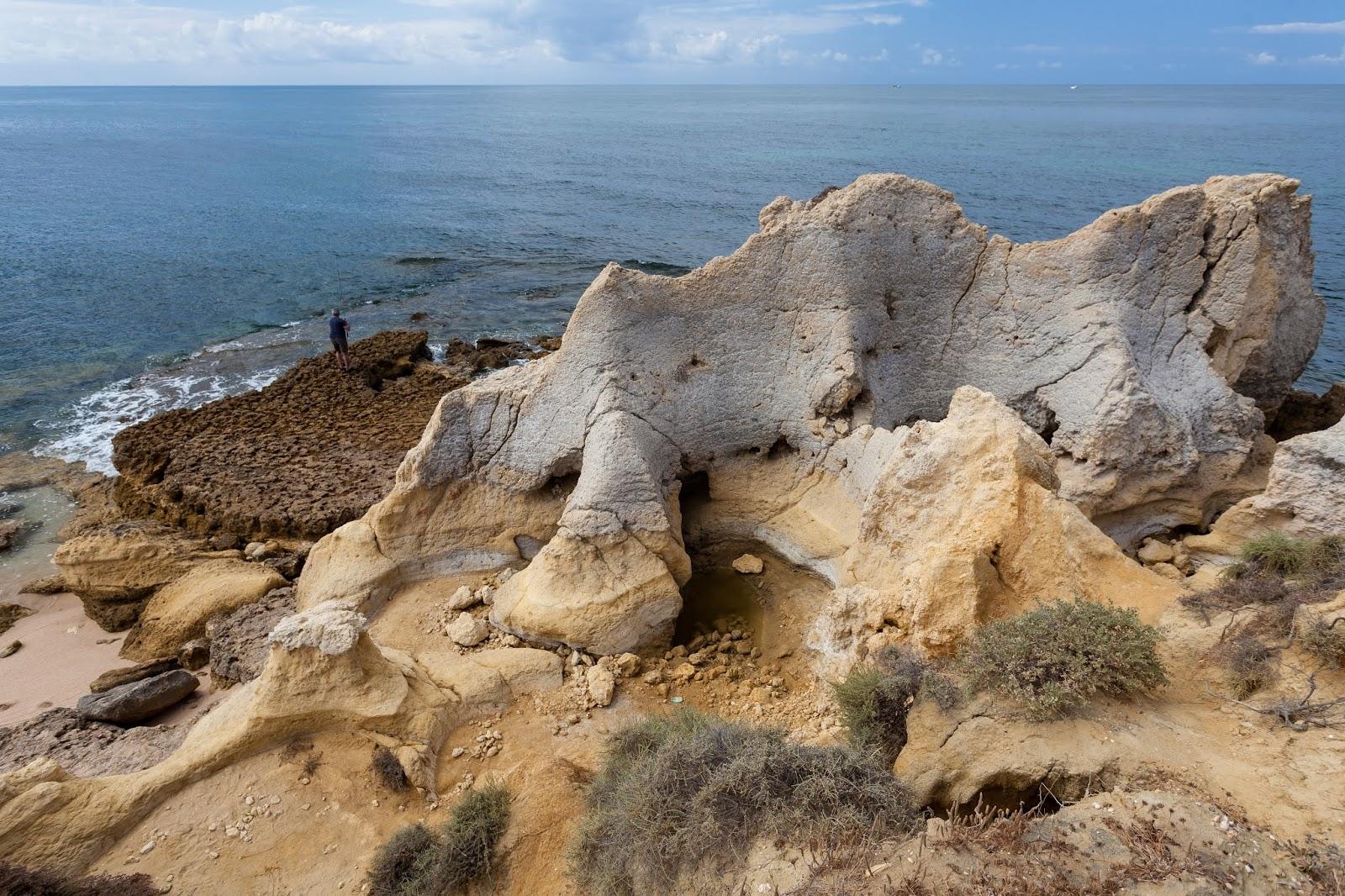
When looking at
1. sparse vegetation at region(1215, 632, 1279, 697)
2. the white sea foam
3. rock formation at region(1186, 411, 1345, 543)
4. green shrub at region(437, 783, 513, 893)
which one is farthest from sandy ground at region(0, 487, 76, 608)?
rock formation at region(1186, 411, 1345, 543)

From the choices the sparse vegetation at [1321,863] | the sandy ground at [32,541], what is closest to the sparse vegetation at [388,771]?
the sparse vegetation at [1321,863]

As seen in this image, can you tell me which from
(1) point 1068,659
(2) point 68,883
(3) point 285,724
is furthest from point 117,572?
(1) point 1068,659

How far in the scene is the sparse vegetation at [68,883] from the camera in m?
5.09

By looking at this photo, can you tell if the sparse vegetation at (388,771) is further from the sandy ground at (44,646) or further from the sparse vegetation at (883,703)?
the sandy ground at (44,646)

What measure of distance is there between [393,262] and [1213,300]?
29217 millimetres

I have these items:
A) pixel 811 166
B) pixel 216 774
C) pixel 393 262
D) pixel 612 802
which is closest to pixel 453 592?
pixel 216 774

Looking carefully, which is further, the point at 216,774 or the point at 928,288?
the point at 928,288

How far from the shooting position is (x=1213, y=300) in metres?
9.22

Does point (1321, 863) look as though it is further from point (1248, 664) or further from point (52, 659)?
point (52, 659)

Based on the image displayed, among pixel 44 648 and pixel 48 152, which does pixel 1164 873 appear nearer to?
pixel 44 648

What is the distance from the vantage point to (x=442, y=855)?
553 centimetres

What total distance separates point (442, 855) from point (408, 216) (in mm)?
40458

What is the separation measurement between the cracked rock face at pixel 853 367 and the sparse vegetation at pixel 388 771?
7.91 feet

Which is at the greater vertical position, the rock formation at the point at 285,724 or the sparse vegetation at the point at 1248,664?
the sparse vegetation at the point at 1248,664
